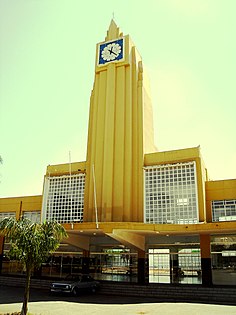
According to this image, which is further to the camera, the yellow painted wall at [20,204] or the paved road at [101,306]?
the yellow painted wall at [20,204]

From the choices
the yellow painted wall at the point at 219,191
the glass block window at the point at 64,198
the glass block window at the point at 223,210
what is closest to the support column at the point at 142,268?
the yellow painted wall at the point at 219,191

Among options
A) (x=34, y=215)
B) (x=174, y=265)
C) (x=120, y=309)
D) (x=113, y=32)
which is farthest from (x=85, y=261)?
(x=113, y=32)

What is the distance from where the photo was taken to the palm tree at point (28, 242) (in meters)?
12.4

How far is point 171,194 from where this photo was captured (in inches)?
971

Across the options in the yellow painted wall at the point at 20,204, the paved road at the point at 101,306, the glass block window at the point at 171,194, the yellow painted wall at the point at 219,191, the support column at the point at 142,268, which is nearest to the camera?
the paved road at the point at 101,306

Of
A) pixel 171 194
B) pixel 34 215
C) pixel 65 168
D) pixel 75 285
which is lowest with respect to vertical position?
pixel 75 285

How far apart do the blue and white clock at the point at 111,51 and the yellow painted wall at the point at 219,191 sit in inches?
581

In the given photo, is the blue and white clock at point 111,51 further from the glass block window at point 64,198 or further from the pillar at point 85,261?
the pillar at point 85,261

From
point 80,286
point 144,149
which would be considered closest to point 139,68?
point 144,149

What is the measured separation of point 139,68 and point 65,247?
18.2m

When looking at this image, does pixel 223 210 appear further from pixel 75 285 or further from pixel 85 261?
pixel 75 285

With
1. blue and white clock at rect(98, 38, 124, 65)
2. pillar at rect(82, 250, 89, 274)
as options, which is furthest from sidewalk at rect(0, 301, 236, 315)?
blue and white clock at rect(98, 38, 124, 65)

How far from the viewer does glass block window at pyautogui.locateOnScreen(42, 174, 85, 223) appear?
1086 inches

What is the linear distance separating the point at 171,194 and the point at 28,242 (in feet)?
47.6
